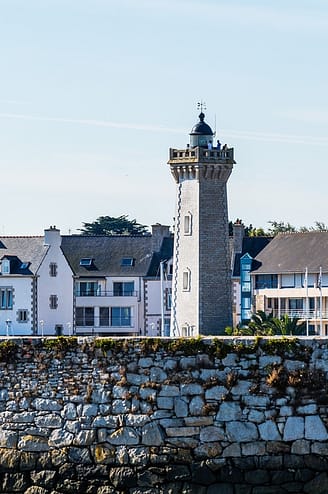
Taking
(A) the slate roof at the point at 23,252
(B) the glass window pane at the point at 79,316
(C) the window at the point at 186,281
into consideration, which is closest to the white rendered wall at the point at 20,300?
(A) the slate roof at the point at 23,252

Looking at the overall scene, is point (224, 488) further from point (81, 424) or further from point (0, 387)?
point (0, 387)

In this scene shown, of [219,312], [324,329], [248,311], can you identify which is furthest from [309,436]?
[248,311]

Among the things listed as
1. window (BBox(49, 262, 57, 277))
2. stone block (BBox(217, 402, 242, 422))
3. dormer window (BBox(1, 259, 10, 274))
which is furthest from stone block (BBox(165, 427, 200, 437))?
window (BBox(49, 262, 57, 277))

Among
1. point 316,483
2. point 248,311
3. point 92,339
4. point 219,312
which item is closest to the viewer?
point 316,483

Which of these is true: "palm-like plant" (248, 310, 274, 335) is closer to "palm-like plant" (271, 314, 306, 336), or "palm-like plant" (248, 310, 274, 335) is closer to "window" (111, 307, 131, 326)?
"palm-like plant" (271, 314, 306, 336)

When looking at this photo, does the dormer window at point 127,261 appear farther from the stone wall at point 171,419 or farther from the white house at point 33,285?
the stone wall at point 171,419

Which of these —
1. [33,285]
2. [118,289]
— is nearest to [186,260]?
[33,285]

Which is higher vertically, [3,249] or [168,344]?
[3,249]

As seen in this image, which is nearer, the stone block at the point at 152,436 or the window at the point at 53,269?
the stone block at the point at 152,436

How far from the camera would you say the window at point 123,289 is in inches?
3406

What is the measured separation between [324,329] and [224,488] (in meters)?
54.1

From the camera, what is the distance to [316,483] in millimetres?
24172

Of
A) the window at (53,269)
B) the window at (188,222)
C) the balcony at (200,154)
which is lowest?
the window at (53,269)

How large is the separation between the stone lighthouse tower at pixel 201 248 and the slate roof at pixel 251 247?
1476 centimetres
